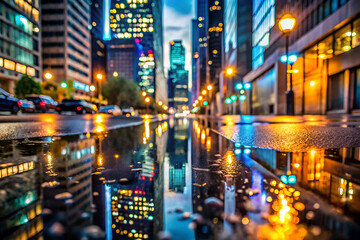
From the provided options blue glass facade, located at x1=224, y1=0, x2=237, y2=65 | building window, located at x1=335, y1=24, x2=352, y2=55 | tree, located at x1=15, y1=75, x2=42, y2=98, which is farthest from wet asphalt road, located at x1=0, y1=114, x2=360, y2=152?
blue glass facade, located at x1=224, y1=0, x2=237, y2=65

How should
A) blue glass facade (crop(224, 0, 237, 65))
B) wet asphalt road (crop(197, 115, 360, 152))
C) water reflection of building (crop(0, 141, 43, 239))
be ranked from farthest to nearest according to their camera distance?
blue glass facade (crop(224, 0, 237, 65)) < wet asphalt road (crop(197, 115, 360, 152)) < water reflection of building (crop(0, 141, 43, 239))

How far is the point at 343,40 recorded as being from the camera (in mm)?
22391

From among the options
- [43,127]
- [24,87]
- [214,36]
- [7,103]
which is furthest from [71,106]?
[214,36]

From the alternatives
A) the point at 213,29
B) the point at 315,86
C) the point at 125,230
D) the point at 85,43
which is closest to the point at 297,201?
A: the point at 125,230

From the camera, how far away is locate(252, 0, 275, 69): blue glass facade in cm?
3759

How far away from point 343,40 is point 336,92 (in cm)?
523

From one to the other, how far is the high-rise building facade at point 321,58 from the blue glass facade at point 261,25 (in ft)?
7.76

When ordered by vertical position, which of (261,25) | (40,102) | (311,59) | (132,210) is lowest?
(132,210)

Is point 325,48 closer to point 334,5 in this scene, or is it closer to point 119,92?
point 334,5

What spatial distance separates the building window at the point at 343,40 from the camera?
2161 cm

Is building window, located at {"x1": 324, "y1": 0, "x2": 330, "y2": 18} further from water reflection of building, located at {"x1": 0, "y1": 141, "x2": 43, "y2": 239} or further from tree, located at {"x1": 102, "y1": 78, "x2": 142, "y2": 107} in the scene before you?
tree, located at {"x1": 102, "y1": 78, "x2": 142, "y2": 107}

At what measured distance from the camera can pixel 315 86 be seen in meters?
27.1

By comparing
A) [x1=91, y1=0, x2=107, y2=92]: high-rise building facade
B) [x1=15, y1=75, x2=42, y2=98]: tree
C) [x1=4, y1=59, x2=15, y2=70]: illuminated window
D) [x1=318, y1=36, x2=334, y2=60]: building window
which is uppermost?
[x1=91, y1=0, x2=107, y2=92]: high-rise building facade

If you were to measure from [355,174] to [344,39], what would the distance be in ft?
85.2
